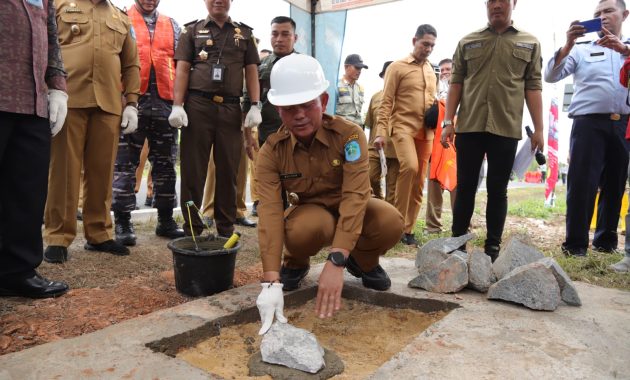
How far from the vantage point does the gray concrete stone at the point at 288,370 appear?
165 cm

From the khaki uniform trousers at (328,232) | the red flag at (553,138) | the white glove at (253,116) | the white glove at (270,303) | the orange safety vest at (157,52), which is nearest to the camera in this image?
the white glove at (270,303)

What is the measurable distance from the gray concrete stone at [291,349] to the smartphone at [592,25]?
8.77 feet

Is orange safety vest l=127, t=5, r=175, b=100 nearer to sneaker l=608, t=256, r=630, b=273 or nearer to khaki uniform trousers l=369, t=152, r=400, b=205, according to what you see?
khaki uniform trousers l=369, t=152, r=400, b=205

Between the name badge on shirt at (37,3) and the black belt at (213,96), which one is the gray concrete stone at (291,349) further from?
the black belt at (213,96)

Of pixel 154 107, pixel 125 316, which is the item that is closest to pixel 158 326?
pixel 125 316

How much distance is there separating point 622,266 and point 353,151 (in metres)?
2.21

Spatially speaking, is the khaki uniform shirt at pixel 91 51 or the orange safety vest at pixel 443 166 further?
the orange safety vest at pixel 443 166

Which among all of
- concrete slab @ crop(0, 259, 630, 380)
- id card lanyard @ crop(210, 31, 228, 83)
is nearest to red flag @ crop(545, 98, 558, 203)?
concrete slab @ crop(0, 259, 630, 380)

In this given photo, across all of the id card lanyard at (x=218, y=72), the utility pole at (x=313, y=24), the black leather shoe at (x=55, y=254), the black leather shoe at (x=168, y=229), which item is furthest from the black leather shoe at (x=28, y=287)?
the utility pole at (x=313, y=24)

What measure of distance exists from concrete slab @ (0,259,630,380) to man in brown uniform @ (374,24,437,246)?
1.75 meters

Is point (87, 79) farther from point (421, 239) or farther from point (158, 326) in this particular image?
point (421, 239)

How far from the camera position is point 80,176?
2.96m

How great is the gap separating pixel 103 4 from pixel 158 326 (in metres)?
2.22

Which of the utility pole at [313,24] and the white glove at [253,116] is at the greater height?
the utility pole at [313,24]
